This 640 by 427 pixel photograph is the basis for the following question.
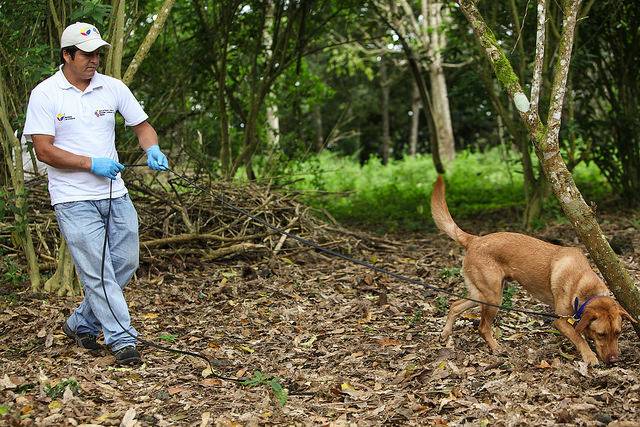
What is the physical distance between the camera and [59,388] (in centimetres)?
523

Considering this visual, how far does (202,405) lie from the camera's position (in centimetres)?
530

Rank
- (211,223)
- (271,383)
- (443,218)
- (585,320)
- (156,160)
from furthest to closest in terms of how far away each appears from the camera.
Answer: (211,223) → (443,218) → (156,160) → (585,320) → (271,383)

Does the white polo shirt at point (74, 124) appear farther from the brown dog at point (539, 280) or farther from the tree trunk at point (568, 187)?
the tree trunk at point (568, 187)

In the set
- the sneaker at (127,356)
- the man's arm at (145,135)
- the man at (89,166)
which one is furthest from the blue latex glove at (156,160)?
the sneaker at (127,356)

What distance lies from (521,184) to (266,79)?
7.05 metres

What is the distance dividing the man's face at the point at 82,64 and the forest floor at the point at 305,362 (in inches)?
83.2

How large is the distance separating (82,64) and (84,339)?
2111 mm

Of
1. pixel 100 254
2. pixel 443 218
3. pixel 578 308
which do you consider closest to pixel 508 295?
pixel 443 218

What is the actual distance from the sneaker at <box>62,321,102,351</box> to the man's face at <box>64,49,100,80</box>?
1.99 meters

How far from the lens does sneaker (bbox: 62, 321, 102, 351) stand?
6.33 m

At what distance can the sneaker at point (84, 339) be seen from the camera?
6.33 meters

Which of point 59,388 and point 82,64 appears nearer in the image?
point 59,388

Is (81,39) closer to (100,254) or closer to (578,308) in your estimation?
(100,254)

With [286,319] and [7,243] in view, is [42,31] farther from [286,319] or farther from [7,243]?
[286,319]
